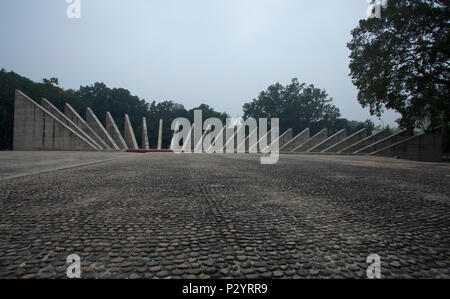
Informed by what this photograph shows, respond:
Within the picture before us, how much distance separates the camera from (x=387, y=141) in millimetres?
23406

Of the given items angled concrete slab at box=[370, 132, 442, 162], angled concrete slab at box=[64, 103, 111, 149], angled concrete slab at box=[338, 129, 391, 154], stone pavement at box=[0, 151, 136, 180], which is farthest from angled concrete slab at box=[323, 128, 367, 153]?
angled concrete slab at box=[64, 103, 111, 149]

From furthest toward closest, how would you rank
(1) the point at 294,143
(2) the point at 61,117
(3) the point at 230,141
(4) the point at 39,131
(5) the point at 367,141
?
(3) the point at 230,141 → (1) the point at 294,143 → (2) the point at 61,117 → (5) the point at 367,141 → (4) the point at 39,131

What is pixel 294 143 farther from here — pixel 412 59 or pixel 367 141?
pixel 412 59

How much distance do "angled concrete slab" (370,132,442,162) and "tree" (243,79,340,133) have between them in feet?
113

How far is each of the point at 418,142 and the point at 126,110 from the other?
154 feet

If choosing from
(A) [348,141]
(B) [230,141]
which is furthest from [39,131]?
(A) [348,141]

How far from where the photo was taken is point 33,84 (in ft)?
116

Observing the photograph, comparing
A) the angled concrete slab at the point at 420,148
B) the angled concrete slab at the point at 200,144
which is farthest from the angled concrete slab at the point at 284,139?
the angled concrete slab at the point at 420,148

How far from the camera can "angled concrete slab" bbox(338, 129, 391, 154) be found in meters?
25.6

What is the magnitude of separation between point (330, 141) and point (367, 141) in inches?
239

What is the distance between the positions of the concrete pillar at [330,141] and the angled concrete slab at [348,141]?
1363mm

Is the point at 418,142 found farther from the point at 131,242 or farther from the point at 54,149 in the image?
the point at 54,149
